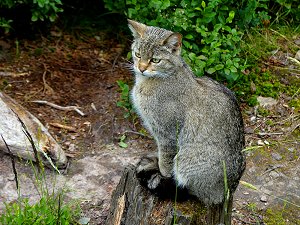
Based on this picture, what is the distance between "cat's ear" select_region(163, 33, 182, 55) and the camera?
449 centimetres

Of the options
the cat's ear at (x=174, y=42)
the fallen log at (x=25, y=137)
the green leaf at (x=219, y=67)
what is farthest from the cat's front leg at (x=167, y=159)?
the green leaf at (x=219, y=67)

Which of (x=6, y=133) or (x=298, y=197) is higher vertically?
(x=298, y=197)

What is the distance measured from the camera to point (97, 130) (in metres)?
6.05

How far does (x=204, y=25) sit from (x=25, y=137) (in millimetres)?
2202

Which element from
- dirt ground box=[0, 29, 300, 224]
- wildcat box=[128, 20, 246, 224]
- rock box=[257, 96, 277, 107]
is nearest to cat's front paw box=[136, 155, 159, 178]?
wildcat box=[128, 20, 246, 224]

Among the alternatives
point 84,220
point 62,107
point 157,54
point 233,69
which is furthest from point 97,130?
point 157,54

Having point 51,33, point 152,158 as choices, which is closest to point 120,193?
point 152,158

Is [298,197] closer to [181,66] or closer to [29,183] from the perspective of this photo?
[181,66]

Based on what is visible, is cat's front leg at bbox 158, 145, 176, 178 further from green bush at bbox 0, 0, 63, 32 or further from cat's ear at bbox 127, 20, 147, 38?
green bush at bbox 0, 0, 63, 32

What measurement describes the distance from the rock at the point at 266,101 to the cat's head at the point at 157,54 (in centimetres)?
208

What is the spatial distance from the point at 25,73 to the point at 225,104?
2.92 m

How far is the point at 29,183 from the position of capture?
529 centimetres

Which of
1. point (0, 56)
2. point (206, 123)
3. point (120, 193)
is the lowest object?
point (0, 56)

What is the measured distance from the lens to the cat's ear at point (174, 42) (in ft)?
14.7
